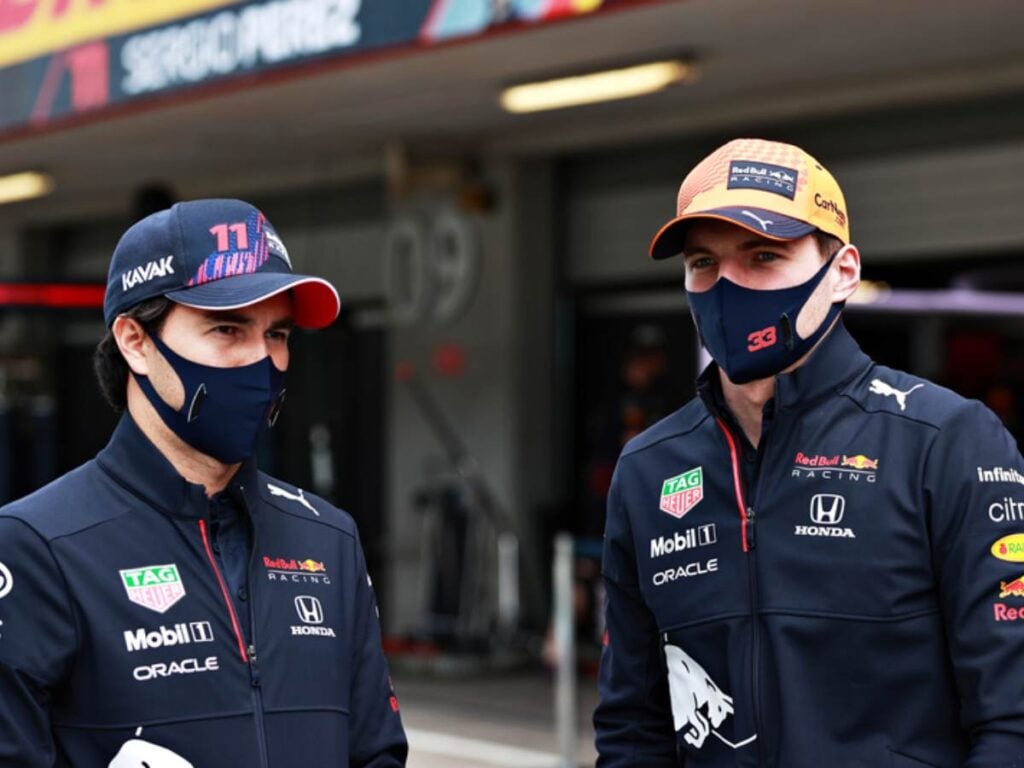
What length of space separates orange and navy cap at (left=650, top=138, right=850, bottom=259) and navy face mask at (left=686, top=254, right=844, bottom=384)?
0.35 ft

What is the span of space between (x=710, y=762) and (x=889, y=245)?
7514 millimetres

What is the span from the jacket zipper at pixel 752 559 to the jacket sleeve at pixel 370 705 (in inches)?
24.1

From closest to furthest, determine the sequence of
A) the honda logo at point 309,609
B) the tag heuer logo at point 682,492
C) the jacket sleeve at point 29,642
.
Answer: the jacket sleeve at point 29,642
the honda logo at point 309,609
the tag heuer logo at point 682,492

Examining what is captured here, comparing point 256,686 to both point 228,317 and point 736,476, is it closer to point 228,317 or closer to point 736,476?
point 228,317

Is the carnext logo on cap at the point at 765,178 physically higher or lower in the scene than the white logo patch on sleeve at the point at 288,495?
higher

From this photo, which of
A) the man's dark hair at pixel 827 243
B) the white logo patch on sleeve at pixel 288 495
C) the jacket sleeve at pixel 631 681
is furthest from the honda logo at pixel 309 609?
the man's dark hair at pixel 827 243

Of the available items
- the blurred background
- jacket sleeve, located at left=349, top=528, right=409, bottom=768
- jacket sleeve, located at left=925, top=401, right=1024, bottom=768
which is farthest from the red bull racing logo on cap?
the blurred background

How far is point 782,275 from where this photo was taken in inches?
108

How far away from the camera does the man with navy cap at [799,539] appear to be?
2576 mm

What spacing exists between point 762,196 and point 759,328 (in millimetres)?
220

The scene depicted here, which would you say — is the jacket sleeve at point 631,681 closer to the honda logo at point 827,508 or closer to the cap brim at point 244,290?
the honda logo at point 827,508

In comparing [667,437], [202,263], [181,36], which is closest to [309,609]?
[202,263]

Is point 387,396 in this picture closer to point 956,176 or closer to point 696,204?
point 956,176

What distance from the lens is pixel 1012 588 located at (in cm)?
256
